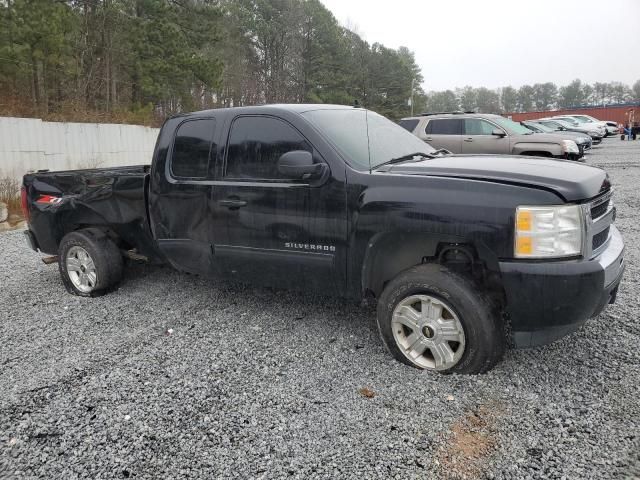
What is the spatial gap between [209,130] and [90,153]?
13.5 m

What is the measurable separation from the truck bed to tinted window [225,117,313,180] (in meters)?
1.11

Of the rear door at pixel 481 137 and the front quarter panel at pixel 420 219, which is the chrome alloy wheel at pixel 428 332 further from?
the rear door at pixel 481 137

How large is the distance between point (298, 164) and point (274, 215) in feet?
1.69

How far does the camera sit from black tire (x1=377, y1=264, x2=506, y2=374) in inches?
114

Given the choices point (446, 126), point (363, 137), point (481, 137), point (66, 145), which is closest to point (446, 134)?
point (446, 126)

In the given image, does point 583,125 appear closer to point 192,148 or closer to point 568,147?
point 568,147

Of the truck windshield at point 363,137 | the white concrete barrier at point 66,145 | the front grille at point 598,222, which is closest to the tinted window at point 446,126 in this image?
the truck windshield at point 363,137

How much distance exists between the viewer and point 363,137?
3756 millimetres

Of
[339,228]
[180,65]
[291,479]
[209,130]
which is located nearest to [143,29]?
[180,65]

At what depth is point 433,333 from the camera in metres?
3.08

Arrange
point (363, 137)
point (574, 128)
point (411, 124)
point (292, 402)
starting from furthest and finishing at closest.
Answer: point (574, 128) → point (411, 124) → point (363, 137) → point (292, 402)

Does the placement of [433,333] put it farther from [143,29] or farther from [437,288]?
[143,29]

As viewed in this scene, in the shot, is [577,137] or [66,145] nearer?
[66,145]

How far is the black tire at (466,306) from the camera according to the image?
2900mm
